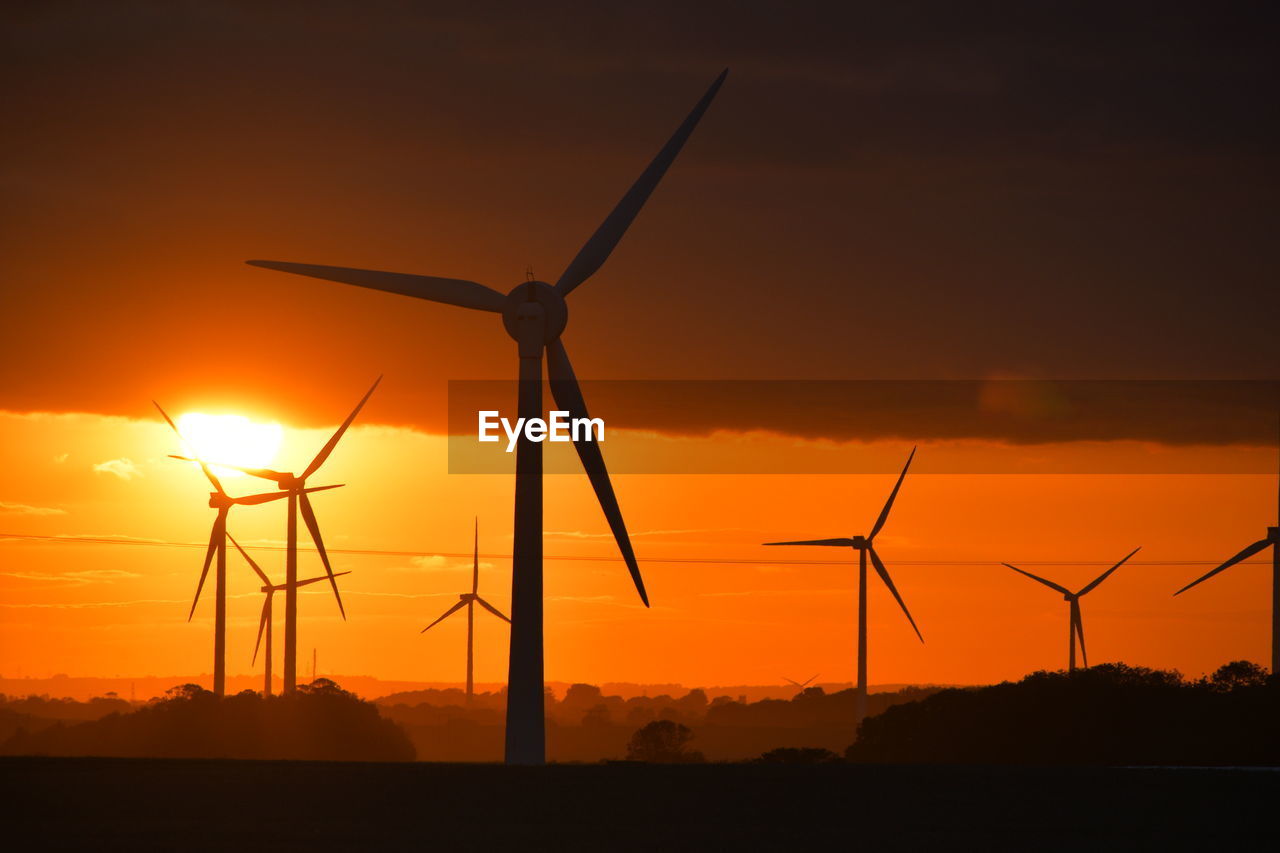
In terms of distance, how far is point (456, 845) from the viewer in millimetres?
60719

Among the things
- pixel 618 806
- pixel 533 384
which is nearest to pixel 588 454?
pixel 533 384

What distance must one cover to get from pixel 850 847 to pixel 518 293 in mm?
37430

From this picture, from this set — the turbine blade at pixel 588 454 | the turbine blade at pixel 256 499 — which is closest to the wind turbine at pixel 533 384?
the turbine blade at pixel 588 454

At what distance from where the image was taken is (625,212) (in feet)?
315

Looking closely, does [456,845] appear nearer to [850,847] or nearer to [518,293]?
[850,847]

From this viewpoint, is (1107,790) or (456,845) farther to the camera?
(1107,790)

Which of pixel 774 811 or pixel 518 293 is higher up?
pixel 518 293

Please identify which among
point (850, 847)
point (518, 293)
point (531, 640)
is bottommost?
point (850, 847)

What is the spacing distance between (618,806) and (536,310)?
2792 cm

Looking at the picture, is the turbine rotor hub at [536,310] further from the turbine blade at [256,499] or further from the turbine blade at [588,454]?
the turbine blade at [256,499]

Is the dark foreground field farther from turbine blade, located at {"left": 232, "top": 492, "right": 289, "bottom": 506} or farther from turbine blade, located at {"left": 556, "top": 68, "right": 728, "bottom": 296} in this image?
turbine blade, located at {"left": 232, "top": 492, "right": 289, "bottom": 506}

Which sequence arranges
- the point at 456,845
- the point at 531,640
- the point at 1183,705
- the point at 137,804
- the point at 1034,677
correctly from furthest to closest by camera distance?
the point at 1034,677 < the point at 1183,705 < the point at 531,640 < the point at 137,804 < the point at 456,845

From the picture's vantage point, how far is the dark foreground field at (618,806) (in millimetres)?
62812

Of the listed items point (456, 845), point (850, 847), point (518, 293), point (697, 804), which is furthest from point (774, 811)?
point (518, 293)
